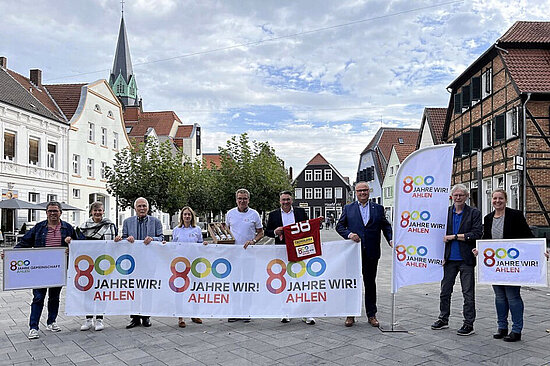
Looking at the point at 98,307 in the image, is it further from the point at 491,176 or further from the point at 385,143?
the point at 385,143

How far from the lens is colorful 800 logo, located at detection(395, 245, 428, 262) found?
24.2 feet

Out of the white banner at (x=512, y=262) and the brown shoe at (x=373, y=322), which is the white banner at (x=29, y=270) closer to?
the brown shoe at (x=373, y=322)

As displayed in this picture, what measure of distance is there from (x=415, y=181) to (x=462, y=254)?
117 centimetres

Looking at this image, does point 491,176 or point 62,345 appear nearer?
point 62,345

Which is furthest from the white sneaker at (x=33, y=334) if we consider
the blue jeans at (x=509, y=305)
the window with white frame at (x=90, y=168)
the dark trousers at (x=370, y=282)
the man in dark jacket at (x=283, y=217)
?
the window with white frame at (x=90, y=168)

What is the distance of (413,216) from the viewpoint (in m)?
7.42

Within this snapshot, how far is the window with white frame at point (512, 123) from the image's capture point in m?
24.2

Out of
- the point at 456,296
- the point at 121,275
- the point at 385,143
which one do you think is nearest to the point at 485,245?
the point at 456,296

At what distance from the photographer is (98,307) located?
7.59m

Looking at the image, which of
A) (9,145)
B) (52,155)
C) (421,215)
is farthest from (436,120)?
(421,215)

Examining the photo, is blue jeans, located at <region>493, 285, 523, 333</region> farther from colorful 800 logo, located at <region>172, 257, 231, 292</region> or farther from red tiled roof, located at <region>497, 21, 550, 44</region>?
red tiled roof, located at <region>497, 21, 550, 44</region>

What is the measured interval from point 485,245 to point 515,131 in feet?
64.0

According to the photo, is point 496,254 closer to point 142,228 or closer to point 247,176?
point 142,228

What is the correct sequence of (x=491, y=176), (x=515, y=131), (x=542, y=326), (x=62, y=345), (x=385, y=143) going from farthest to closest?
(x=385, y=143) < (x=491, y=176) < (x=515, y=131) < (x=542, y=326) < (x=62, y=345)
